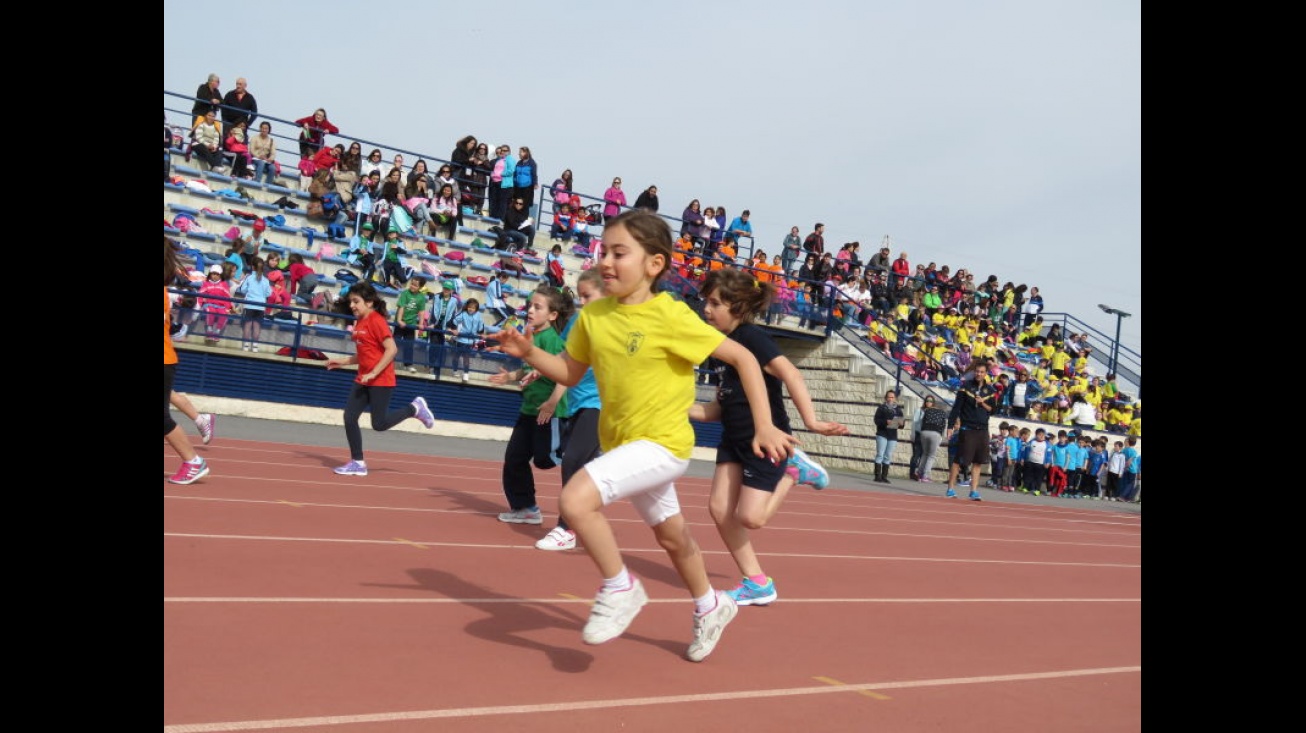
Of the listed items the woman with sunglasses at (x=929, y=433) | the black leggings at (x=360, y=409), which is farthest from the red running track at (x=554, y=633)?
the woman with sunglasses at (x=929, y=433)

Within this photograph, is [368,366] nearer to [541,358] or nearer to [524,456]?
[524,456]

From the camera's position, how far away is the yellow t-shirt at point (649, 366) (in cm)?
479

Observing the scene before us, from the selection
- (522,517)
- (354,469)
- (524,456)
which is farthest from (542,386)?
(354,469)

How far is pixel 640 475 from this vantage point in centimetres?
462

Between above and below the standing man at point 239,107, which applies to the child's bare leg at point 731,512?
below

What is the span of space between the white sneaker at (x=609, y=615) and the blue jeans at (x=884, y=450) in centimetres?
1760

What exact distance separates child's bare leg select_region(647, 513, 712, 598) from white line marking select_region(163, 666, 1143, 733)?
54 cm

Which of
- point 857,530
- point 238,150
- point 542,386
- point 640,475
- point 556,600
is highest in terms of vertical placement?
point 238,150

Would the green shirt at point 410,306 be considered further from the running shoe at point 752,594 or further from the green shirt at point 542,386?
the running shoe at point 752,594

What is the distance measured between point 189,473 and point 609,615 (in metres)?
5.49

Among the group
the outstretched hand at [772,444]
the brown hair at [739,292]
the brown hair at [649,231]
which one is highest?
the brown hair at [649,231]

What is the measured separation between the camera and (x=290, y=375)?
717 inches
